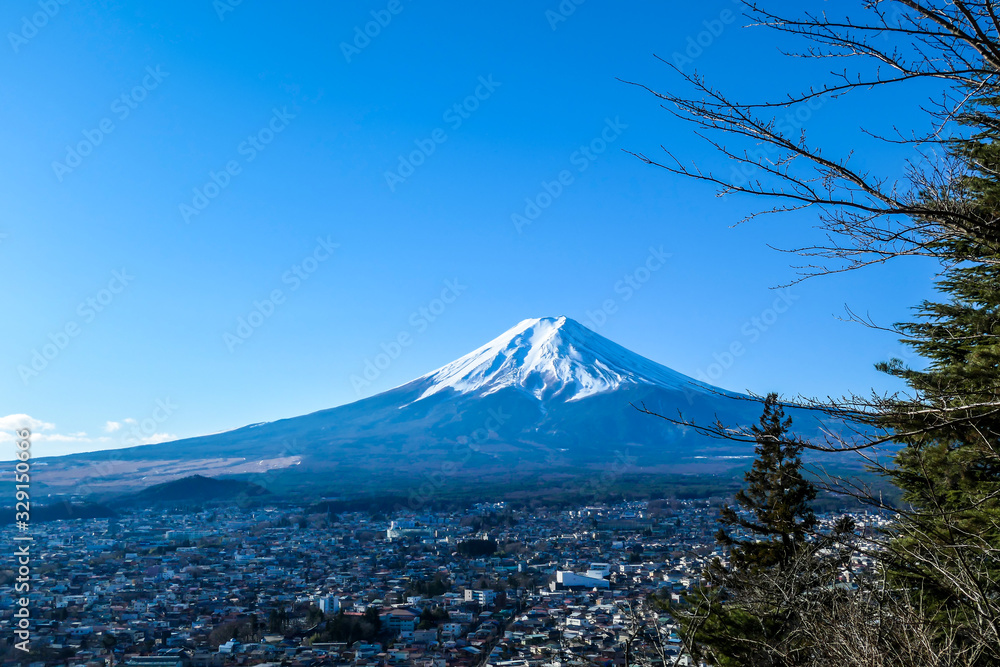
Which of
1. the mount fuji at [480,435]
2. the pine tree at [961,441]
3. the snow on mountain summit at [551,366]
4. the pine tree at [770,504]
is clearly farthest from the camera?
the snow on mountain summit at [551,366]

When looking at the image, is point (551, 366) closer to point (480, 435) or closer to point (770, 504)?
point (480, 435)

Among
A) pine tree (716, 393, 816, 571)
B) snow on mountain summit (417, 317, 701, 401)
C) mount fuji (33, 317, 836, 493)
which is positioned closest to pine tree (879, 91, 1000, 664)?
pine tree (716, 393, 816, 571)

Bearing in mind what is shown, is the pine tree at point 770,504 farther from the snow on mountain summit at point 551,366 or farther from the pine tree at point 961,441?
the snow on mountain summit at point 551,366

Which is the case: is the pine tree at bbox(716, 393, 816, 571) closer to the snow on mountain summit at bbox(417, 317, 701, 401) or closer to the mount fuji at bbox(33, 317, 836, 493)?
the mount fuji at bbox(33, 317, 836, 493)

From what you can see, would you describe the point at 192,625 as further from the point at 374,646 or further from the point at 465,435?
→ the point at 465,435

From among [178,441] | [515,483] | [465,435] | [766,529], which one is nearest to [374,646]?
[766,529]

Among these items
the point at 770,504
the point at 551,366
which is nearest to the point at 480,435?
the point at 551,366

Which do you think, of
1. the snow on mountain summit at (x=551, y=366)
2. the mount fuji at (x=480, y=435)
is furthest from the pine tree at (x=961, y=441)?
the snow on mountain summit at (x=551, y=366)
